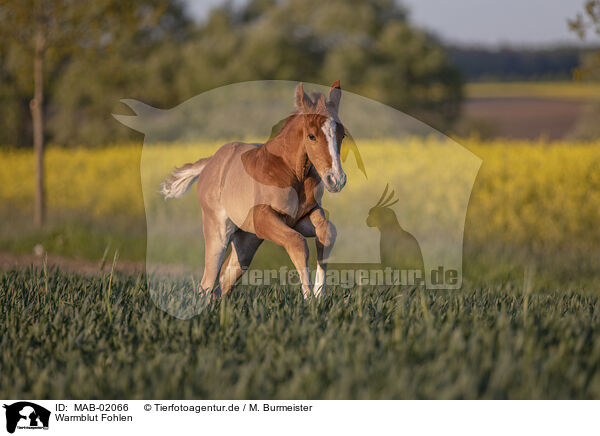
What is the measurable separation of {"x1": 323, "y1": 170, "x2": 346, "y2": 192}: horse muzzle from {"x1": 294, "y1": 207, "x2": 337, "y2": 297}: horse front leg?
1.43 ft

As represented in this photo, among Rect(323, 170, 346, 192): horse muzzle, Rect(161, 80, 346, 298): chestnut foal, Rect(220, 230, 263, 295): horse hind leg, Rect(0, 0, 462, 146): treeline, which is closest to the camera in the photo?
Rect(323, 170, 346, 192): horse muzzle

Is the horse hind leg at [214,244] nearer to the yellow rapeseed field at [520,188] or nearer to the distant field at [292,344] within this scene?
the distant field at [292,344]

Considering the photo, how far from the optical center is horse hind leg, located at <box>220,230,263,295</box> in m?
5.06

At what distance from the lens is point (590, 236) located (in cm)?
1226

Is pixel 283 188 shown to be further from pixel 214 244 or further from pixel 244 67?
pixel 244 67

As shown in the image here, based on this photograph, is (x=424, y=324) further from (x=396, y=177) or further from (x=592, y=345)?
(x=396, y=177)

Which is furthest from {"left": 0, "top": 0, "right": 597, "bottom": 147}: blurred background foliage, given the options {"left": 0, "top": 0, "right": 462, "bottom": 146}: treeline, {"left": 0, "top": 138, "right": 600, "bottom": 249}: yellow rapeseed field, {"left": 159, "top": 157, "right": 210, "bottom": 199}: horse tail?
{"left": 159, "top": 157, "right": 210, "bottom": 199}: horse tail

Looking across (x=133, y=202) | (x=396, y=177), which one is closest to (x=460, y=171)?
(x=396, y=177)

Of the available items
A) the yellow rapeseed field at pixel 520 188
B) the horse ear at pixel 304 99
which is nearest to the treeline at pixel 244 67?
the yellow rapeseed field at pixel 520 188

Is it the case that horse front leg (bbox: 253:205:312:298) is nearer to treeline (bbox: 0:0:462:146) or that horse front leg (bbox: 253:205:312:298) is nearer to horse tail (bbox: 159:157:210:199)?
horse tail (bbox: 159:157:210:199)

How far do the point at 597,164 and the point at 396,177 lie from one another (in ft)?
14.2

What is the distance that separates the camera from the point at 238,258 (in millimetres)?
5098
